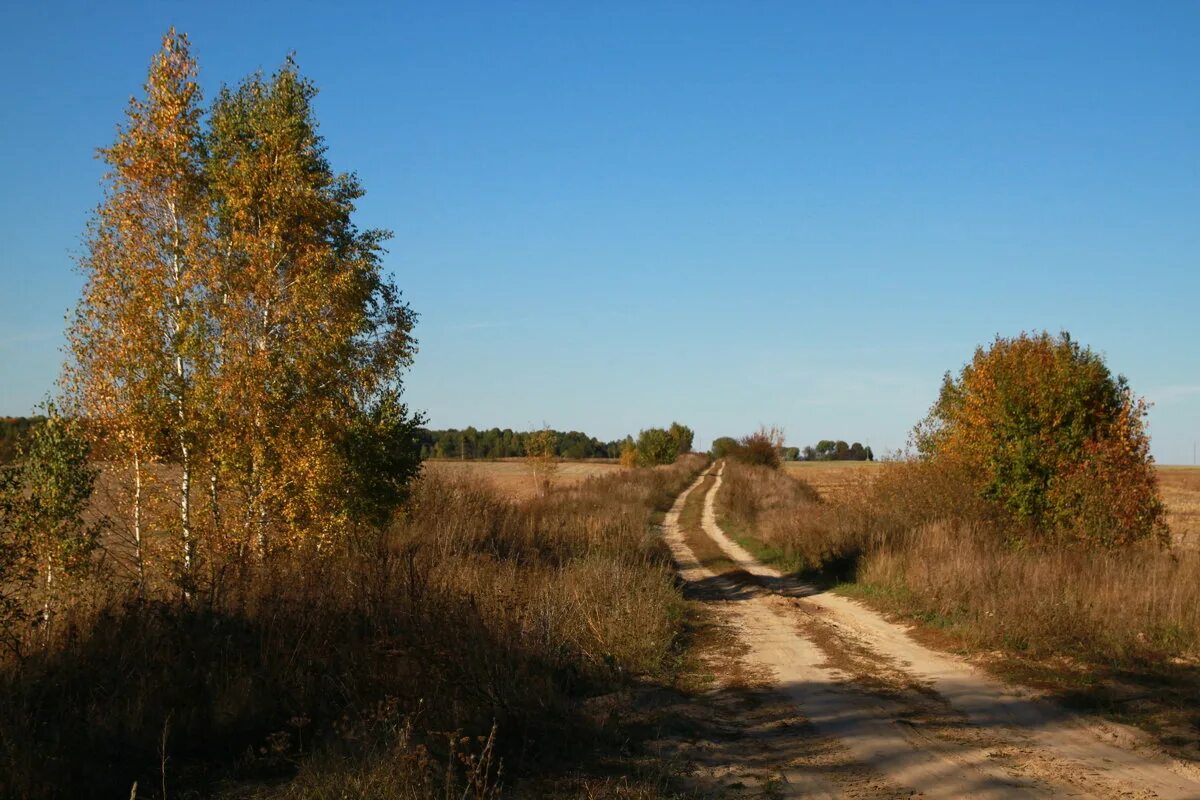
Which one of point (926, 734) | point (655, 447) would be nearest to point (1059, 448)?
point (926, 734)

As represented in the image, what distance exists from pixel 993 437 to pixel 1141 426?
2.95m

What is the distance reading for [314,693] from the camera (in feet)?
24.3

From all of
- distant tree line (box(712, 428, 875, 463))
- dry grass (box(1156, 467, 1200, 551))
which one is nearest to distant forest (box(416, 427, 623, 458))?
distant tree line (box(712, 428, 875, 463))

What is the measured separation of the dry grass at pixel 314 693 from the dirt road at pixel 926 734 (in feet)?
5.58

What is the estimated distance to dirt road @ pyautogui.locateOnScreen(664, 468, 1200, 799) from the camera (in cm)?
663

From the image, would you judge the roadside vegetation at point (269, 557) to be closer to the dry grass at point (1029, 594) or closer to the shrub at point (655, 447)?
the dry grass at point (1029, 594)

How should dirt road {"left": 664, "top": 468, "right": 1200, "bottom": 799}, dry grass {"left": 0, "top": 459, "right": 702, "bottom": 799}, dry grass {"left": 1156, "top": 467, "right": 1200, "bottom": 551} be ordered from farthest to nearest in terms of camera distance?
1. dry grass {"left": 1156, "top": 467, "right": 1200, "bottom": 551}
2. dirt road {"left": 664, "top": 468, "right": 1200, "bottom": 799}
3. dry grass {"left": 0, "top": 459, "right": 702, "bottom": 799}

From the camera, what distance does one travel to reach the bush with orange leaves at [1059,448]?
701 inches

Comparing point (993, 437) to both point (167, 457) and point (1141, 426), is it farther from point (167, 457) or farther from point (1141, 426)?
point (167, 457)

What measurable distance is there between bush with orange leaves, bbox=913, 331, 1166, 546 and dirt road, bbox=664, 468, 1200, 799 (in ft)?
22.2

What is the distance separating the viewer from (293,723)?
6.44 metres

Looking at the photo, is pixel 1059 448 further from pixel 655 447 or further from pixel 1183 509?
pixel 655 447

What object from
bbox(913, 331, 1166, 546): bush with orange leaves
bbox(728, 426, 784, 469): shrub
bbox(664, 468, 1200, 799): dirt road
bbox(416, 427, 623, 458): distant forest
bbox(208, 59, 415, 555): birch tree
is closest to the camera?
bbox(664, 468, 1200, 799): dirt road

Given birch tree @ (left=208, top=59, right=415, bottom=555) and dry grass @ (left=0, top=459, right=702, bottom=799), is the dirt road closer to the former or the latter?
dry grass @ (left=0, top=459, right=702, bottom=799)
